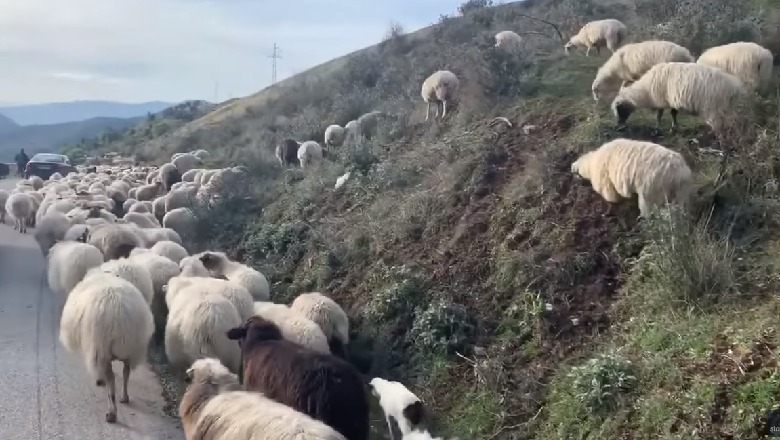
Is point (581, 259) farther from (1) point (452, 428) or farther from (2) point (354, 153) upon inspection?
(2) point (354, 153)

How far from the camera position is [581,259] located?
785cm

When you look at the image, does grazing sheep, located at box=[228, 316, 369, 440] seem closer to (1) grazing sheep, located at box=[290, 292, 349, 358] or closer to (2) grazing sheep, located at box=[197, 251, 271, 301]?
(1) grazing sheep, located at box=[290, 292, 349, 358]

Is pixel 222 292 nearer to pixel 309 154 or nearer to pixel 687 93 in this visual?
pixel 687 93

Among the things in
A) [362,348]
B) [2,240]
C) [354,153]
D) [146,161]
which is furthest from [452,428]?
[146,161]

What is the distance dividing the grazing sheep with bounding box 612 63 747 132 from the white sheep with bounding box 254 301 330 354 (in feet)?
17.0

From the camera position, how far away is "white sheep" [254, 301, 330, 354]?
26.4 feet

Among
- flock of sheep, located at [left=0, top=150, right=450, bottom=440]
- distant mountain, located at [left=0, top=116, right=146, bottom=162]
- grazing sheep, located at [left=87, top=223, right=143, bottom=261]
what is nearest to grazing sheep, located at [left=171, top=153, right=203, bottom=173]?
flock of sheep, located at [left=0, top=150, right=450, bottom=440]

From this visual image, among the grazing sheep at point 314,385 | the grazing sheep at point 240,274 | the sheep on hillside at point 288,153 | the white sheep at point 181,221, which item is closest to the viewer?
the grazing sheep at point 314,385

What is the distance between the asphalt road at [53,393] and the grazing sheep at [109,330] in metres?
0.24

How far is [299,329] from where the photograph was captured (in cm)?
823

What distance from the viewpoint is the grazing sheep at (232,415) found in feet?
16.7

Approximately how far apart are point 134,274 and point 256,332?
331cm

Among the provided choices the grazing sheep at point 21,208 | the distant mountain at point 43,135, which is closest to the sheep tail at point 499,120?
the grazing sheep at point 21,208

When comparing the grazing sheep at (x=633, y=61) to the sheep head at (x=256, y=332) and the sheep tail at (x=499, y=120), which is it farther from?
the sheep head at (x=256, y=332)
